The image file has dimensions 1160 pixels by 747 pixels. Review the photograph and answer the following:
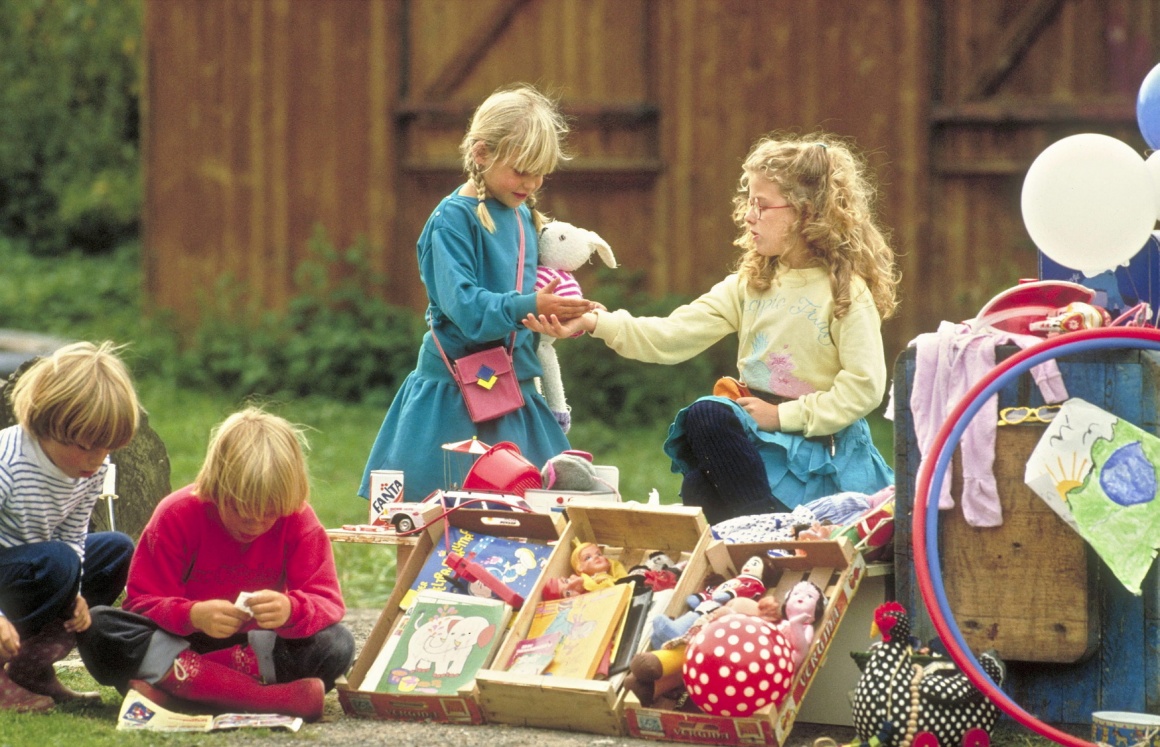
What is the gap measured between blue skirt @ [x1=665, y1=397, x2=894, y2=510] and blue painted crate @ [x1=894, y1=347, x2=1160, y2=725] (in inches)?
31.5

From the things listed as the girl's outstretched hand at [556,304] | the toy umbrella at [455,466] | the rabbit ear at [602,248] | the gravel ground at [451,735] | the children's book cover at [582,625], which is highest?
the rabbit ear at [602,248]

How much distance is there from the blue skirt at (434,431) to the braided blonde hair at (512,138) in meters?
0.48

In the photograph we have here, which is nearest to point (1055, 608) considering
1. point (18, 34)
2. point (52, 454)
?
point (52, 454)

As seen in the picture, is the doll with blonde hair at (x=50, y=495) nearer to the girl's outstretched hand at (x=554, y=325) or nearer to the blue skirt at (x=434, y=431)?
the blue skirt at (x=434, y=431)

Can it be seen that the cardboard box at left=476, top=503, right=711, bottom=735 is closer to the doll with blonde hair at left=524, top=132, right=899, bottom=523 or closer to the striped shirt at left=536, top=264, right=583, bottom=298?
the doll with blonde hair at left=524, top=132, right=899, bottom=523

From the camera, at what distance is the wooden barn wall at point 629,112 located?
30.1 ft

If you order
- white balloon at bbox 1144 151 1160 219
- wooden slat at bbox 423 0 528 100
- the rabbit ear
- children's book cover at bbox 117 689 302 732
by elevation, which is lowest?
children's book cover at bbox 117 689 302 732

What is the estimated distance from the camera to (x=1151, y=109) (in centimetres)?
434

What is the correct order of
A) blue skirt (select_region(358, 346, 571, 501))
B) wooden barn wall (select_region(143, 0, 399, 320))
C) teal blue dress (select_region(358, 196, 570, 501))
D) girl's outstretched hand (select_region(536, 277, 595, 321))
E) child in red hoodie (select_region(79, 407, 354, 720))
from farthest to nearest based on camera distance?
1. wooden barn wall (select_region(143, 0, 399, 320))
2. blue skirt (select_region(358, 346, 571, 501))
3. teal blue dress (select_region(358, 196, 570, 501))
4. girl's outstretched hand (select_region(536, 277, 595, 321))
5. child in red hoodie (select_region(79, 407, 354, 720))

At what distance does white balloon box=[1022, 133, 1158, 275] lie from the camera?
3.71 metres

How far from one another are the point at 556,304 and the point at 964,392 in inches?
49.1

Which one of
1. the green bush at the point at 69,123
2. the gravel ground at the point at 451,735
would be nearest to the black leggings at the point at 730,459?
→ the gravel ground at the point at 451,735

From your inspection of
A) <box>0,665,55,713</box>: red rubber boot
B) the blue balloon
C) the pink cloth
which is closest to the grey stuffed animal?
the pink cloth

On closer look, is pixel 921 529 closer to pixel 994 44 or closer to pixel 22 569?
pixel 22 569
